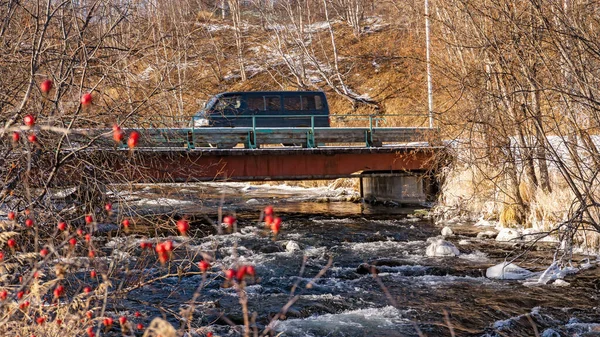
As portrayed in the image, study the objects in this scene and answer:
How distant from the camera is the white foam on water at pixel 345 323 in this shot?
28.0ft

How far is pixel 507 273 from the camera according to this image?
37.4ft

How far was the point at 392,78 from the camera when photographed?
41812 millimetres

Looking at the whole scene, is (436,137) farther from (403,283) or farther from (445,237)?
(403,283)

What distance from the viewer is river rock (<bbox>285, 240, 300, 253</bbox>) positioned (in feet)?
45.9

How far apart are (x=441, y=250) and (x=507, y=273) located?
208 centimetres

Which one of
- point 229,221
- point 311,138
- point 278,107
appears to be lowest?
point 229,221

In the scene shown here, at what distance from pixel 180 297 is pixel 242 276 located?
23.9ft

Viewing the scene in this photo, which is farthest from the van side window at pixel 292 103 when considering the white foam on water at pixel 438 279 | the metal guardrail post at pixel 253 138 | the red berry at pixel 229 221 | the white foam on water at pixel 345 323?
the red berry at pixel 229 221

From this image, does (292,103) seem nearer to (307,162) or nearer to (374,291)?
(307,162)

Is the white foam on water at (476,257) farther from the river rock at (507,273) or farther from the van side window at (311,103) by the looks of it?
the van side window at (311,103)

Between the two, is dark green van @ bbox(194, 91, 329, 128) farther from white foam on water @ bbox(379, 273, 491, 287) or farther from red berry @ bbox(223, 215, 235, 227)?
red berry @ bbox(223, 215, 235, 227)

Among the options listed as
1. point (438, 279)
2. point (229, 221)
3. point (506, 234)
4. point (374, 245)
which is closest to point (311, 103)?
point (374, 245)

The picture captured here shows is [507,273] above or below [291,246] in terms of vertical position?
below

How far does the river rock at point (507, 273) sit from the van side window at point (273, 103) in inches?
593
